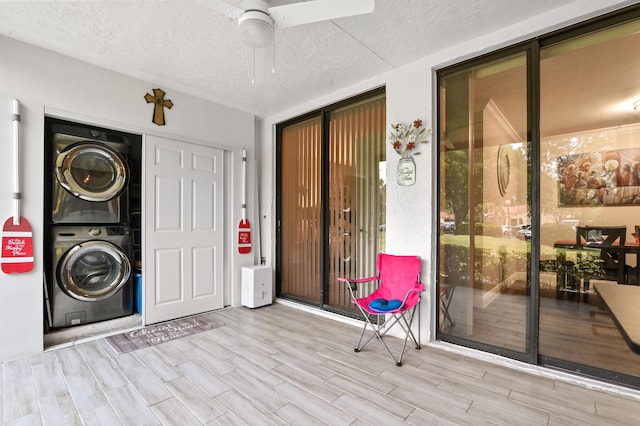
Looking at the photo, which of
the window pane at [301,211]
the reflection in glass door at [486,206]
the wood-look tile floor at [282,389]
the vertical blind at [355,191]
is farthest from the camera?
the window pane at [301,211]

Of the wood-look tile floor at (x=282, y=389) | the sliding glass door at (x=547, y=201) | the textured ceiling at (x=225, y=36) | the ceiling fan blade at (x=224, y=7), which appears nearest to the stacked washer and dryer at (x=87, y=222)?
the wood-look tile floor at (x=282, y=389)

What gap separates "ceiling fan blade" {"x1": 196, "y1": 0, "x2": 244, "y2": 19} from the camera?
1680 mm

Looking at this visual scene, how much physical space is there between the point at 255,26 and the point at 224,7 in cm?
20

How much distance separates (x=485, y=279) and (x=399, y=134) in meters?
1.60

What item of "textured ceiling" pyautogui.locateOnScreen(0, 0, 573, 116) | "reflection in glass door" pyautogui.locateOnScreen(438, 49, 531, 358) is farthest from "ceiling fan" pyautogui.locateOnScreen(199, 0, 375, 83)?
"reflection in glass door" pyautogui.locateOnScreen(438, 49, 531, 358)

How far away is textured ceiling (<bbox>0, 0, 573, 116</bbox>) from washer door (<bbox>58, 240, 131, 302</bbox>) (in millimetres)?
1906

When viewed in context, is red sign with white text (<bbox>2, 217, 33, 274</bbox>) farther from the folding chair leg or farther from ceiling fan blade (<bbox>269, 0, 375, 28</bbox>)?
the folding chair leg

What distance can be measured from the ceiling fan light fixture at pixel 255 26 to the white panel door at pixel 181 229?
2.20 m

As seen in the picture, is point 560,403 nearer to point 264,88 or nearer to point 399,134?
point 399,134

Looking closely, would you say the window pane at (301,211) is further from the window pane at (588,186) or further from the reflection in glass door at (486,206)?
the window pane at (588,186)

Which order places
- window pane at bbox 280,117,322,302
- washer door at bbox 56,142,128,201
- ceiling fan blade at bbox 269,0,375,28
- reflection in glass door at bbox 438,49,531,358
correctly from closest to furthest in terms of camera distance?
ceiling fan blade at bbox 269,0,375,28 < reflection in glass door at bbox 438,49,531,358 < washer door at bbox 56,142,128,201 < window pane at bbox 280,117,322,302

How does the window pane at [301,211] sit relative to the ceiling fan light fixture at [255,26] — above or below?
below

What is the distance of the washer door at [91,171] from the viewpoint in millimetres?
2928

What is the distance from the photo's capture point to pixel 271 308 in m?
4.06
